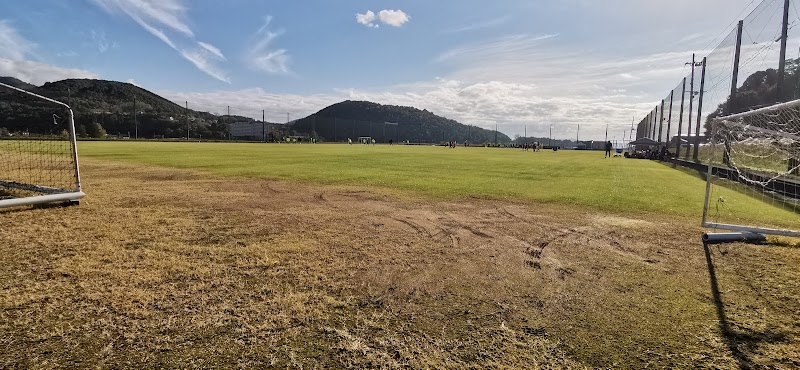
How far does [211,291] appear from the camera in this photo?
11.8 feet

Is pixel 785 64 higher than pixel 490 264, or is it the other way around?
pixel 785 64

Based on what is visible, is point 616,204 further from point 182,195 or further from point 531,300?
point 182,195

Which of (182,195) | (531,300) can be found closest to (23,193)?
(182,195)

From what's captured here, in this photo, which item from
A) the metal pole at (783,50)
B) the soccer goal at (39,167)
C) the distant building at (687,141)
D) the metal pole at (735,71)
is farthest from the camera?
the distant building at (687,141)

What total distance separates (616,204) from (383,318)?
787cm

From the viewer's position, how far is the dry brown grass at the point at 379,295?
267 cm

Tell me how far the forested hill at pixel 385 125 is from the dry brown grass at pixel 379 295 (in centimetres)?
11000

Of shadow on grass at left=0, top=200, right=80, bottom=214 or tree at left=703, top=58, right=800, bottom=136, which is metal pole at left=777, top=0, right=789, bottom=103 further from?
shadow on grass at left=0, top=200, right=80, bottom=214

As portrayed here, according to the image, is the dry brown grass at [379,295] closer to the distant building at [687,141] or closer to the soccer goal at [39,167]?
the soccer goal at [39,167]

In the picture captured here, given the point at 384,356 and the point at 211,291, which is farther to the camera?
the point at 211,291

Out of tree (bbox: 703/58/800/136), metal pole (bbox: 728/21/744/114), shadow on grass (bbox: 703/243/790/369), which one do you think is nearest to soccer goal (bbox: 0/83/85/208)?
shadow on grass (bbox: 703/243/790/369)

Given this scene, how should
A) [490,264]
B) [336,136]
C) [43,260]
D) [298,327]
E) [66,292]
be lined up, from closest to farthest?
[298,327]
[66,292]
[43,260]
[490,264]
[336,136]

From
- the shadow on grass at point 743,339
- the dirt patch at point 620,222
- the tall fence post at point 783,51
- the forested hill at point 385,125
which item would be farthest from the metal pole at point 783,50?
the forested hill at point 385,125

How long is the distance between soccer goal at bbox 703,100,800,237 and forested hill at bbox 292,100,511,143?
10646 centimetres
